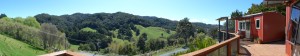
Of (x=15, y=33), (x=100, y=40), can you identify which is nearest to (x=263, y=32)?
(x=15, y=33)

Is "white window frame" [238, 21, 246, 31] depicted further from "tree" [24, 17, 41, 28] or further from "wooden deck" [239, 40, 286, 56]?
"tree" [24, 17, 41, 28]

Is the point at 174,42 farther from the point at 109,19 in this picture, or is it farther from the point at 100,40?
the point at 109,19

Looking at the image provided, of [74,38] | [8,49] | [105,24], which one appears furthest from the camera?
[105,24]

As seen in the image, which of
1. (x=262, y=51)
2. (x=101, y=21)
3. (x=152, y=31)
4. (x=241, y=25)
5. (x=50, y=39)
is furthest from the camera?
(x=101, y=21)

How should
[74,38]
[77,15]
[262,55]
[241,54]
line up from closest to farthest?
1. [241,54]
2. [262,55]
3. [74,38]
4. [77,15]

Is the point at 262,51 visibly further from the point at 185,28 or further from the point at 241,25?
the point at 185,28

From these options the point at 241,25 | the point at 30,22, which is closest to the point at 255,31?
the point at 241,25
